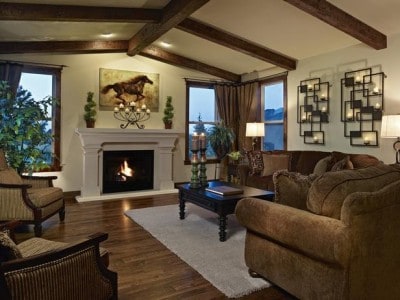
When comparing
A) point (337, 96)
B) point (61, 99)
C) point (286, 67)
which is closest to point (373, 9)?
point (337, 96)

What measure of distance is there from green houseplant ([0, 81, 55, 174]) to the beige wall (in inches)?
49.6

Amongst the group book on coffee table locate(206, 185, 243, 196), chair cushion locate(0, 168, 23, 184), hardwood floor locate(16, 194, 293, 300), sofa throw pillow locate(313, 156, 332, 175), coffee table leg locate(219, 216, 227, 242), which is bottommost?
hardwood floor locate(16, 194, 293, 300)

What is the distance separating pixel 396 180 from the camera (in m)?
1.95

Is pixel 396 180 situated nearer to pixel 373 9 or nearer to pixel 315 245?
pixel 315 245

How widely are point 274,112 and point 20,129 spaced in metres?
4.62

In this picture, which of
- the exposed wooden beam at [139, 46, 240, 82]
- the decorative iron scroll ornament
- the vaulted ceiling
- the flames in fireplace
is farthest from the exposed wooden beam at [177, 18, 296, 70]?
the flames in fireplace

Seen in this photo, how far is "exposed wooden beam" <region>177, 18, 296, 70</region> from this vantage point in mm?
4738

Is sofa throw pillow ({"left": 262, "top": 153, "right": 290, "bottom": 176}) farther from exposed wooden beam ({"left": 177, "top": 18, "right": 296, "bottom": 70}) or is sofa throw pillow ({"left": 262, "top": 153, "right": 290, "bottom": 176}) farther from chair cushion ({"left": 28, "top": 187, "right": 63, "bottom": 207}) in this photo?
chair cushion ({"left": 28, "top": 187, "right": 63, "bottom": 207})

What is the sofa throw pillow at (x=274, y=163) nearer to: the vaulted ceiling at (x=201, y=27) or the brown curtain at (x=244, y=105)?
the brown curtain at (x=244, y=105)

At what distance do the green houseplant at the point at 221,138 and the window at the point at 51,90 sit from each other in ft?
9.87

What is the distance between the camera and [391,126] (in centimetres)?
373

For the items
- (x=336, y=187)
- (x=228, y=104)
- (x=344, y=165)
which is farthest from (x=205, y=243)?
(x=228, y=104)

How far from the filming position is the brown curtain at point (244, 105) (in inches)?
264

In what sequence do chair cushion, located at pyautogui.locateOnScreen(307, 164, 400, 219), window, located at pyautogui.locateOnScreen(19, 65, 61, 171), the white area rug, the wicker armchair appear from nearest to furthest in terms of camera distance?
the wicker armchair
chair cushion, located at pyautogui.locateOnScreen(307, 164, 400, 219)
the white area rug
window, located at pyautogui.locateOnScreen(19, 65, 61, 171)
